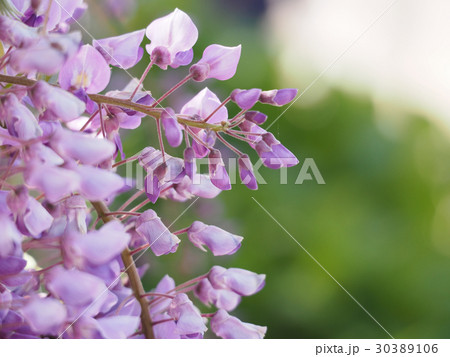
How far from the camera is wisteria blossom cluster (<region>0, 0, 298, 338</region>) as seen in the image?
1.00 feet

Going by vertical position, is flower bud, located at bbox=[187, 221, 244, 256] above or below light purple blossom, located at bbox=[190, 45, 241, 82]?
below

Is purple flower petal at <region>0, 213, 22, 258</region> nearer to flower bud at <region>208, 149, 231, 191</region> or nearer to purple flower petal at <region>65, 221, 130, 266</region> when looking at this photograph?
purple flower petal at <region>65, 221, 130, 266</region>

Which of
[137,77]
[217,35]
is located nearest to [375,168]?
[217,35]

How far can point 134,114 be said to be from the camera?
15.5 inches

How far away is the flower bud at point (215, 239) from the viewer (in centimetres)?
43

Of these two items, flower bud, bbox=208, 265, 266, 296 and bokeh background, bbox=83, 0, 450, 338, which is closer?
flower bud, bbox=208, 265, 266, 296

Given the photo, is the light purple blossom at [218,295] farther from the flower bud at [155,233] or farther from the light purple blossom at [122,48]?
the light purple blossom at [122,48]

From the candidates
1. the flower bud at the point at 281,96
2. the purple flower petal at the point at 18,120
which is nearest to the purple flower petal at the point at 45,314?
the purple flower petal at the point at 18,120

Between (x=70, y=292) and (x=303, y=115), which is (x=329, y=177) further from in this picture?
(x=70, y=292)

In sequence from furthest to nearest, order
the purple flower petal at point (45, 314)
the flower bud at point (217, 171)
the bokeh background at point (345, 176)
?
the bokeh background at point (345, 176), the flower bud at point (217, 171), the purple flower petal at point (45, 314)

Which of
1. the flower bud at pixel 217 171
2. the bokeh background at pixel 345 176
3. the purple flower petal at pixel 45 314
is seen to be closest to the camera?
the purple flower petal at pixel 45 314

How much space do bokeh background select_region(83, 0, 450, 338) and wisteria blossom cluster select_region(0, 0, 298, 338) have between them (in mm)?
170

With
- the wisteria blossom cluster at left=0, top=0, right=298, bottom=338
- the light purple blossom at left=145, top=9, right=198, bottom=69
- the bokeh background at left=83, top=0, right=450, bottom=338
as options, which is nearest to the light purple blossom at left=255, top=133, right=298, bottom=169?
the wisteria blossom cluster at left=0, top=0, right=298, bottom=338

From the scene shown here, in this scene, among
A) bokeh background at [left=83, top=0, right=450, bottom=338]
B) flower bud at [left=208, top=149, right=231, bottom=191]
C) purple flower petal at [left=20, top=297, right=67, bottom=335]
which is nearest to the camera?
purple flower petal at [left=20, top=297, right=67, bottom=335]
